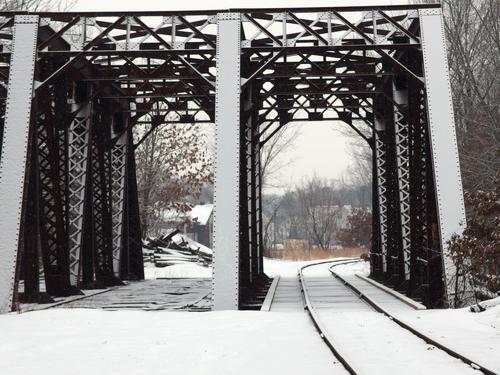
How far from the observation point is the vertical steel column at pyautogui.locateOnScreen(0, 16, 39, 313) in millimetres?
11398

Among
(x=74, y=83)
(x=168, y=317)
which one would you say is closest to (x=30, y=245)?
(x=168, y=317)

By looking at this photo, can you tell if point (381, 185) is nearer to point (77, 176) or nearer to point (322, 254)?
point (77, 176)

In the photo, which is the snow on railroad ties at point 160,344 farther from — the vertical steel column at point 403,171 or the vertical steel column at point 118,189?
the vertical steel column at point 118,189

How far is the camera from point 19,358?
261 inches

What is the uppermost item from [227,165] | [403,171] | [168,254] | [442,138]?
[442,138]

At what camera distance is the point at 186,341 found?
25.6 feet

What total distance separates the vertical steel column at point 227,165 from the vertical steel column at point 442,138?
438 cm

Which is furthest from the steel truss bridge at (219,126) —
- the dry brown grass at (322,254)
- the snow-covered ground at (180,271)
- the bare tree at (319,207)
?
the bare tree at (319,207)

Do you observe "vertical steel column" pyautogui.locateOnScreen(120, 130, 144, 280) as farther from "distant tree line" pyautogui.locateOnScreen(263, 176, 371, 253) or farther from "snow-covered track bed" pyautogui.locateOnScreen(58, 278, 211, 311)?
"distant tree line" pyautogui.locateOnScreen(263, 176, 371, 253)

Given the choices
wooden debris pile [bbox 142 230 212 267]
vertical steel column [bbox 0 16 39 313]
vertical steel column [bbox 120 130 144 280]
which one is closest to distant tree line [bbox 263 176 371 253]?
wooden debris pile [bbox 142 230 212 267]

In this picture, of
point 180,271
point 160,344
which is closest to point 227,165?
point 160,344

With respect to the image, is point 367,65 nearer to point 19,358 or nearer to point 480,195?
point 480,195

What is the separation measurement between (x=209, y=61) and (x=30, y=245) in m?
7.11

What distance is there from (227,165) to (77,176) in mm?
5971
